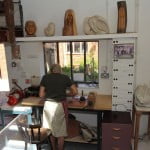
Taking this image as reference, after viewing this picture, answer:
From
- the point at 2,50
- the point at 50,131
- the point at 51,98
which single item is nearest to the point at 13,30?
the point at 2,50

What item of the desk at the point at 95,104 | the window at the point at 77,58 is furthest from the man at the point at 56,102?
the window at the point at 77,58

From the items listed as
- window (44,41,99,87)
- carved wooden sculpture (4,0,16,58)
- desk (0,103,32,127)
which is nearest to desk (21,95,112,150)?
desk (0,103,32,127)

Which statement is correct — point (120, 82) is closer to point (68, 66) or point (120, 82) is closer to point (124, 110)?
point (124, 110)

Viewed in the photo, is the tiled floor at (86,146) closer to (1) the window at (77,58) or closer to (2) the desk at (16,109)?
(2) the desk at (16,109)

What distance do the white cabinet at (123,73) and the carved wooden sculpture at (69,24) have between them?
0.72 meters

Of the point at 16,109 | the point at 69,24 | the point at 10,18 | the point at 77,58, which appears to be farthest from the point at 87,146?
the point at 10,18

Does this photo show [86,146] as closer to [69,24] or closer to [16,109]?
[16,109]

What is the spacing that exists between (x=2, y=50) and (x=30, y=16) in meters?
0.93

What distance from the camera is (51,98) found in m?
2.97

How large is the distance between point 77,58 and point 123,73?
1.01 m

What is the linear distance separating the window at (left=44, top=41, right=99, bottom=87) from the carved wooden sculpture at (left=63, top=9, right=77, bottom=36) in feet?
1.41

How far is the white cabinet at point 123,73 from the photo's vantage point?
3.07 metres

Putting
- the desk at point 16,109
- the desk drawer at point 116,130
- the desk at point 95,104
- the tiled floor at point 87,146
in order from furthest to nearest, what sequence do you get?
the tiled floor at point 87,146
the desk at point 16,109
the desk at point 95,104
the desk drawer at point 116,130

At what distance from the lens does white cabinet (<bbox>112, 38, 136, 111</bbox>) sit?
→ 3.07 metres
